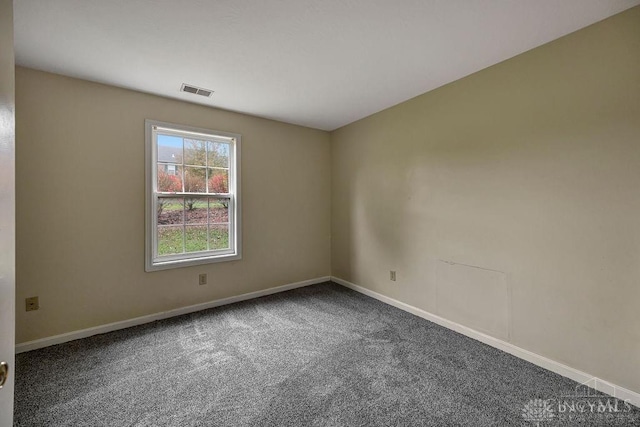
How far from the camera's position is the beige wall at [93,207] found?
2.23 m

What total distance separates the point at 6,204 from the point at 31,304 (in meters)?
2.24

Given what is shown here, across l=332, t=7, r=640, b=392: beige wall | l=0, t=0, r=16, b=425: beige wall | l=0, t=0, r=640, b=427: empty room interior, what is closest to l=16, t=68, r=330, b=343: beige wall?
l=0, t=0, r=640, b=427: empty room interior

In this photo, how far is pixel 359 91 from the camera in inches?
108

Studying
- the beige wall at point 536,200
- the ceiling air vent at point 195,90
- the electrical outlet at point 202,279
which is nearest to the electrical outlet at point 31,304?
the electrical outlet at point 202,279

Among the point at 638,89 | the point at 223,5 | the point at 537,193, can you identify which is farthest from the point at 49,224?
the point at 638,89

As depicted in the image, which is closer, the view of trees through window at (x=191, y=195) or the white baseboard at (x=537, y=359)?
the white baseboard at (x=537, y=359)

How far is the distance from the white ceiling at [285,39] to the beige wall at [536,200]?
0.25 metres

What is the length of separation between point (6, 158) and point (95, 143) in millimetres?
2134

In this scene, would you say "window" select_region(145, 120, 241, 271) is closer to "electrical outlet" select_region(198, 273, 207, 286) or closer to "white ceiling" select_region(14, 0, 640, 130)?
"electrical outlet" select_region(198, 273, 207, 286)

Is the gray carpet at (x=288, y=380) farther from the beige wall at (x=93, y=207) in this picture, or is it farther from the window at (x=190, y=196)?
the window at (x=190, y=196)

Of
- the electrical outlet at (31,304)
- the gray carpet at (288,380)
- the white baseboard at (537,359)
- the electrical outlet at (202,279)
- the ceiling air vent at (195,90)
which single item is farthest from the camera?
the electrical outlet at (202,279)

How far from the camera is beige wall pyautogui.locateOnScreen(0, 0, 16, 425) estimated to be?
74cm

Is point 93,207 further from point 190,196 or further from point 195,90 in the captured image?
point 195,90

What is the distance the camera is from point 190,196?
9.95ft
